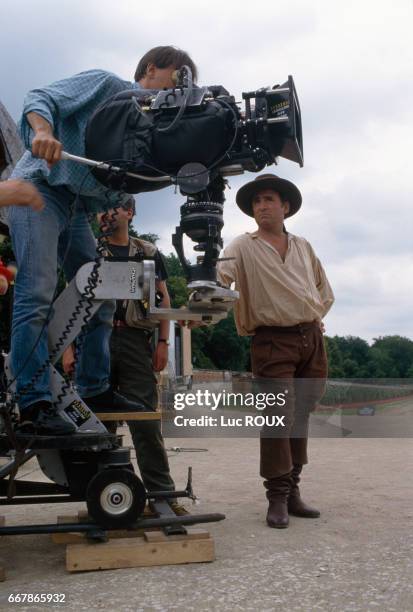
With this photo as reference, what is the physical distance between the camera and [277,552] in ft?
9.53

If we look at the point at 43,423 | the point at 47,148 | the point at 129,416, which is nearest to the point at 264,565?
the point at 129,416

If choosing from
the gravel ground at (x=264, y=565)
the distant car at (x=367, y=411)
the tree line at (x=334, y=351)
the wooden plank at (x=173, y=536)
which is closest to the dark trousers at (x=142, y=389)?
the gravel ground at (x=264, y=565)

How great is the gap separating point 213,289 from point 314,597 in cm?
126

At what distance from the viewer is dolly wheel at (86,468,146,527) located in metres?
2.76

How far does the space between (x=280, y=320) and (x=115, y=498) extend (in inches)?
58.9

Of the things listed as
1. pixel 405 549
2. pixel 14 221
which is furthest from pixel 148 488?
pixel 14 221

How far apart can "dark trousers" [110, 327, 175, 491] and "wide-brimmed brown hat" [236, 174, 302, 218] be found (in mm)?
1081

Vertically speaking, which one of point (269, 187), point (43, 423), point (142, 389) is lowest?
point (43, 423)

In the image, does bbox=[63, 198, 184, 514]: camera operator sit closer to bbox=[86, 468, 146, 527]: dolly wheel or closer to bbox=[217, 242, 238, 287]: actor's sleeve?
bbox=[217, 242, 238, 287]: actor's sleeve

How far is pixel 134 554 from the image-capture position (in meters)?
2.71

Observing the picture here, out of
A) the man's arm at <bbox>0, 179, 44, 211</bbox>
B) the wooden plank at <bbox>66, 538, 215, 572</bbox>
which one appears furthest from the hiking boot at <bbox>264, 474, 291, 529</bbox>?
the man's arm at <bbox>0, 179, 44, 211</bbox>

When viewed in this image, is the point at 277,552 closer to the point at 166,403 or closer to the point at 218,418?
the point at 218,418

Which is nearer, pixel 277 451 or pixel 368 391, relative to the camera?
pixel 277 451

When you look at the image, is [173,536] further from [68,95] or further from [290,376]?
[68,95]
